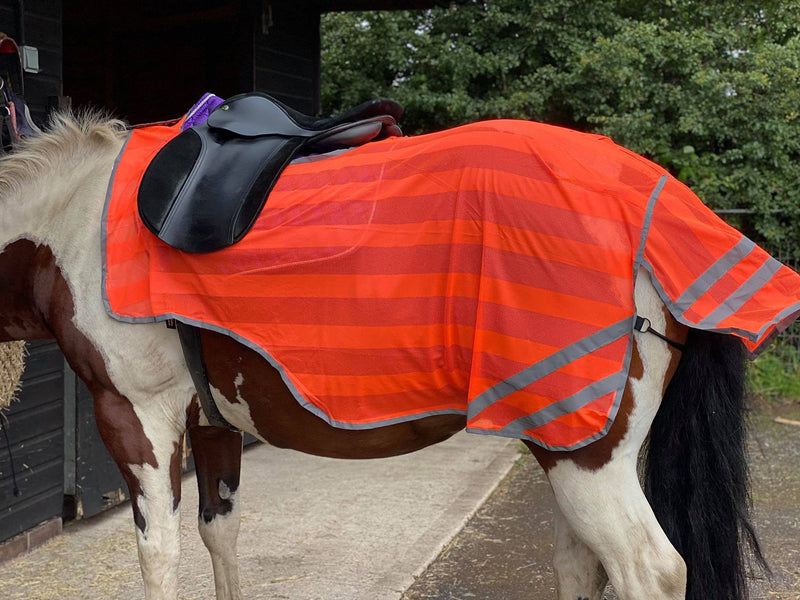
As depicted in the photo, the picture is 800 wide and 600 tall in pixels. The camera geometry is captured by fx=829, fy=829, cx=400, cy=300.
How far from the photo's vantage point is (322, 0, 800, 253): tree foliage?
6910 millimetres

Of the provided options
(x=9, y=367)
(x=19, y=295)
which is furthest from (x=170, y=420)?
(x=9, y=367)

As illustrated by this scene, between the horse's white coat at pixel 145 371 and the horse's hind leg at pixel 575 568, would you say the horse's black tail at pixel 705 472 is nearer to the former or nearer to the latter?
the horse's hind leg at pixel 575 568

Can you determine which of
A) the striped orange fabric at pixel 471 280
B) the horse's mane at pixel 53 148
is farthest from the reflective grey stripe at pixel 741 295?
the horse's mane at pixel 53 148

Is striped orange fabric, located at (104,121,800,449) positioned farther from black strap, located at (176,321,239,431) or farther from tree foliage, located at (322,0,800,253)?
tree foliage, located at (322,0,800,253)

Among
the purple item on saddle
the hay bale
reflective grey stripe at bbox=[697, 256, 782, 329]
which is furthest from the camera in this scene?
the hay bale

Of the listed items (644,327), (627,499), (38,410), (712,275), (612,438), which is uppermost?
(712,275)

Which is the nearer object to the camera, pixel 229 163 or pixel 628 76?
pixel 229 163

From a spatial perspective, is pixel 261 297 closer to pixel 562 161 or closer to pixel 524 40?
pixel 562 161

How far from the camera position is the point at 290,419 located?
206 cm

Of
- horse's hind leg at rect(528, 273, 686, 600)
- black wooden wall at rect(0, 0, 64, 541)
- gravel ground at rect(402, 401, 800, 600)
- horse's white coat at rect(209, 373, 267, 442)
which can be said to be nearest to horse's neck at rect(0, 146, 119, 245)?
horse's white coat at rect(209, 373, 267, 442)

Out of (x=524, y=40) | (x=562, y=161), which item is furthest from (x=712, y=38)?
(x=562, y=161)

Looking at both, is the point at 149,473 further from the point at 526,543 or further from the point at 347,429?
the point at 526,543

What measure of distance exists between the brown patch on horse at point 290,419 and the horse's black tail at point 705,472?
52 centimetres

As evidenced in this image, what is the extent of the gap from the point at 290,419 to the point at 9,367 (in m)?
1.11
